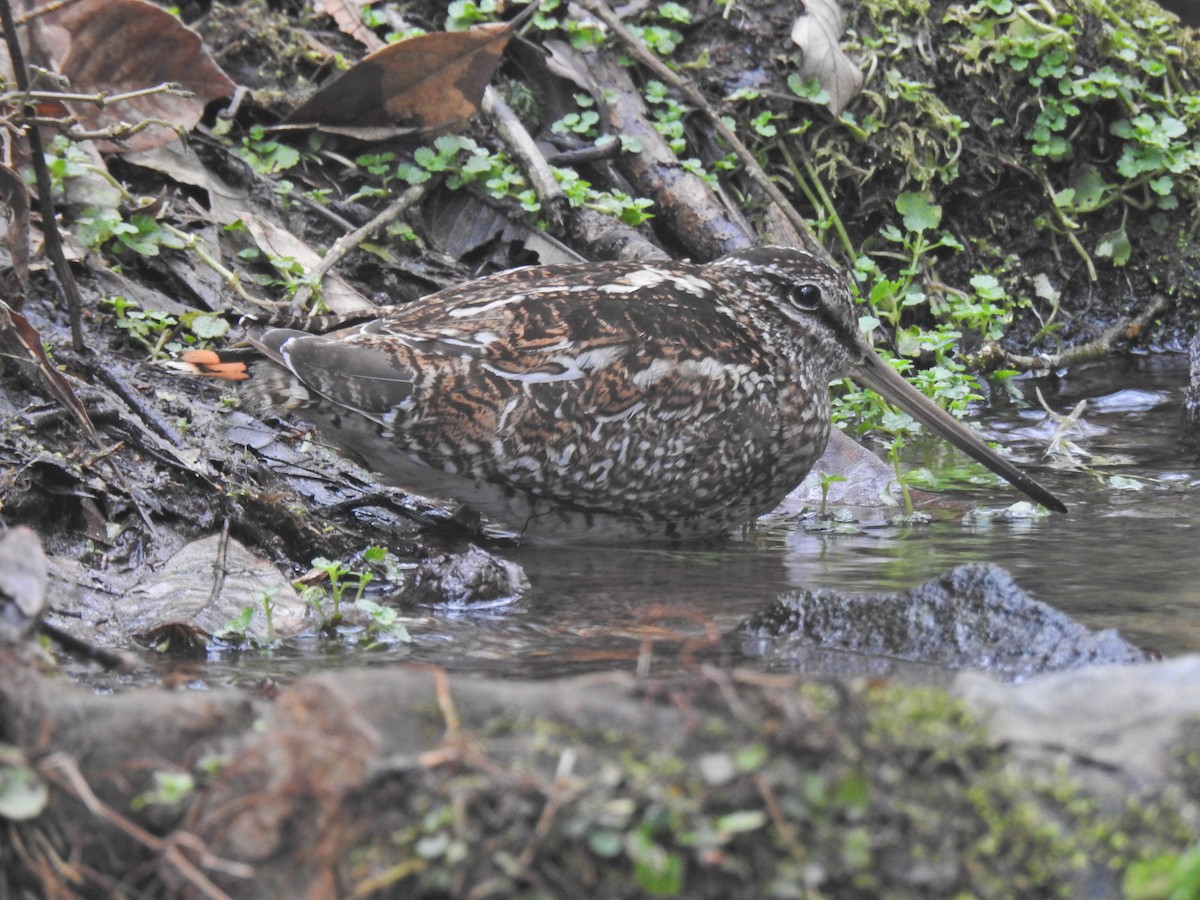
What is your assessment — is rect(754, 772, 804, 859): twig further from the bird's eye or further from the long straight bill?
the long straight bill

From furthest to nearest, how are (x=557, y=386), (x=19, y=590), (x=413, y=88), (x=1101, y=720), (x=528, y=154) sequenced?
(x=528, y=154) → (x=413, y=88) → (x=557, y=386) → (x=19, y=590) → (x=1101, y=720)

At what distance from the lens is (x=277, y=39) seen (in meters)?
7.20

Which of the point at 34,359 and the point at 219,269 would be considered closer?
the point at 34,359

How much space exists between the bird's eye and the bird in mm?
184

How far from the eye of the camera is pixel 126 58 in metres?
6.02

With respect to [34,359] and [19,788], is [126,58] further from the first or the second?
[19,788]

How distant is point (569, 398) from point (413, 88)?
2.62 metres

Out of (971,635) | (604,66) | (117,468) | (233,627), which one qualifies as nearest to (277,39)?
(604,66)

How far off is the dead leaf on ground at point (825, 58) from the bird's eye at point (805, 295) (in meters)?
2.37

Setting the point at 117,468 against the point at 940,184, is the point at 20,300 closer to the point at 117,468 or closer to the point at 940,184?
the point at 117,468

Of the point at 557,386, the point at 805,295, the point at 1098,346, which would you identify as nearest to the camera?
the point at 557,386

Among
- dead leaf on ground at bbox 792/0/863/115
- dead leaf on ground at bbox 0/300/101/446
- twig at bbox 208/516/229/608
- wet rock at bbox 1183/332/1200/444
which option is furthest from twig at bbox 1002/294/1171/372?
dead leaf on ground at bbox 0/300/101/446

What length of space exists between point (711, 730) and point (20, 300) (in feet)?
11.1

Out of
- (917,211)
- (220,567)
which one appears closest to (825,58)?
(917,211)
